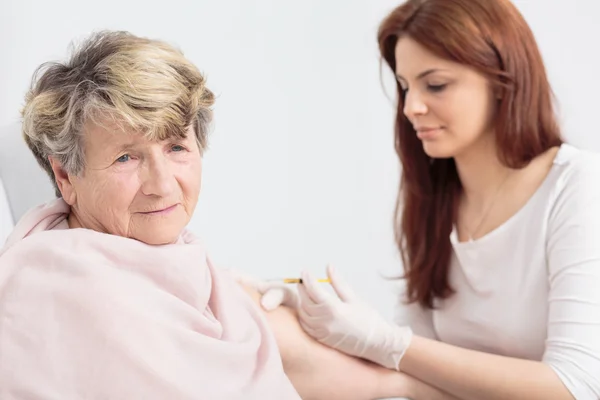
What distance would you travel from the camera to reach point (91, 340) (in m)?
1.31

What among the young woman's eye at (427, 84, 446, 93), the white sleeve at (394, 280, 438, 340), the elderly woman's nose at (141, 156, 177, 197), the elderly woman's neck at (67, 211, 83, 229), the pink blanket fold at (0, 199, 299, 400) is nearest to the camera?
the pink blanket fold at (0, 199, 299, 400)

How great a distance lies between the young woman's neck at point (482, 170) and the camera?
79.8 inches

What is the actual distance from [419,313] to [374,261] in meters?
0.89

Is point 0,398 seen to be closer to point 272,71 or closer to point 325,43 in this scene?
point 272,71

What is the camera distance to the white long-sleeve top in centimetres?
177

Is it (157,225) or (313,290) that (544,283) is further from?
(157,225)

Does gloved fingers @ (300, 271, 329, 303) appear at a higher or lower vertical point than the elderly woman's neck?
lower

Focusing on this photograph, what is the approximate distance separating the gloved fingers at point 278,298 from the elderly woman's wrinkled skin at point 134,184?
409mm

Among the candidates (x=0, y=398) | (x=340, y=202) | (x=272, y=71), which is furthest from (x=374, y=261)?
(x=0, y=398)

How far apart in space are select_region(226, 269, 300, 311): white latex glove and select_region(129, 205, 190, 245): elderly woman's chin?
434mm

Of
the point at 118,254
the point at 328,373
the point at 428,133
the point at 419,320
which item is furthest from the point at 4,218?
the point at 419,320

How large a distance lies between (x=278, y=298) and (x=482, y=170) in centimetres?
→ 64

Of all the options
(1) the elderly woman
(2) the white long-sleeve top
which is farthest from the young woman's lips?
(1) the elderly woman

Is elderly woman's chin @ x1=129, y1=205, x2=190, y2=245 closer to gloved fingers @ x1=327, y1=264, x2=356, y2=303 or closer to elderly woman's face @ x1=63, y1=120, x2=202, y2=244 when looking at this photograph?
elderly woman's face @ x1=63, y1=120, x2=202, y2=244
